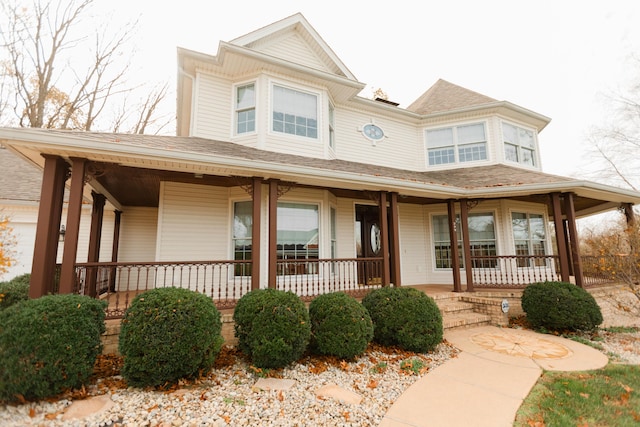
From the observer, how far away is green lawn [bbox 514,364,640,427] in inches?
119

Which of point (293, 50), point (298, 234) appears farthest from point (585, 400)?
point (293, 50)

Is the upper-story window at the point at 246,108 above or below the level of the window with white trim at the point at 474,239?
above

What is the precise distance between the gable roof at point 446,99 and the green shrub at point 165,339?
33.3 feet

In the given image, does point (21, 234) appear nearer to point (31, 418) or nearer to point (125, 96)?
point (31, 418)

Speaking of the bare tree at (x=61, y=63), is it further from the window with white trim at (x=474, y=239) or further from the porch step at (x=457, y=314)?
the porch step at (x=457, y=314)

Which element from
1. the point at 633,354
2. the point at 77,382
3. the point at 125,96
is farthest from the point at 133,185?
the point at 125,96

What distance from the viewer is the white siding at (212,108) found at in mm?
7688

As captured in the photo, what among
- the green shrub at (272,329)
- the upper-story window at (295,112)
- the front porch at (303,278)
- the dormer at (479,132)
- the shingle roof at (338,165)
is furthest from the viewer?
the dormer at (479,132)

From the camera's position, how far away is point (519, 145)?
10594 mm

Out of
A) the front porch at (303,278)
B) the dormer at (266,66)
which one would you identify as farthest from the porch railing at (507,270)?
the dormer at (266,66)

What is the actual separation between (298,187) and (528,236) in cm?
768

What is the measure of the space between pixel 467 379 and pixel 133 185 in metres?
7.66

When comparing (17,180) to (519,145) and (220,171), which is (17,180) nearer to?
(220,171)

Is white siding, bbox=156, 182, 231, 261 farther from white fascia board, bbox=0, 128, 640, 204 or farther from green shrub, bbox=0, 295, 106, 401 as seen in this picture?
green shrub, bbox=0, 295, 106, 401
